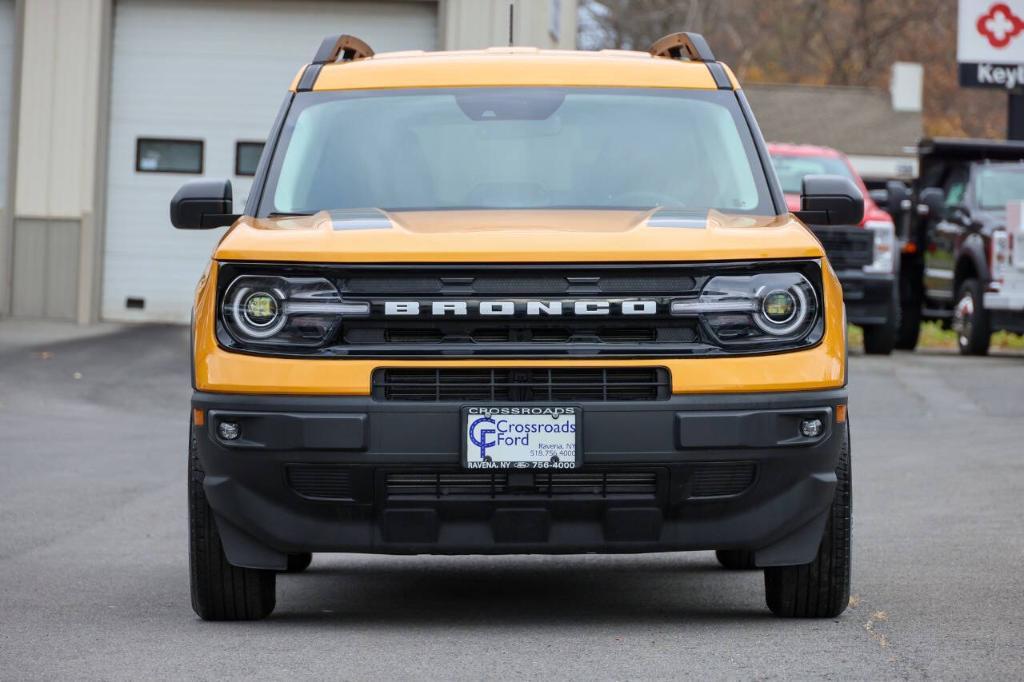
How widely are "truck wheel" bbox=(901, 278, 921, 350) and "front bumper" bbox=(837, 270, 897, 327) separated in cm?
362

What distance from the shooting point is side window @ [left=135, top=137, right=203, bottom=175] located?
21.7 m

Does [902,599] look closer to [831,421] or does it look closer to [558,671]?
[831,421]

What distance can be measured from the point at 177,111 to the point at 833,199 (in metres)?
15.6

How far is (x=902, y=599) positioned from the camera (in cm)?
687

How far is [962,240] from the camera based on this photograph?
21266 millimetres

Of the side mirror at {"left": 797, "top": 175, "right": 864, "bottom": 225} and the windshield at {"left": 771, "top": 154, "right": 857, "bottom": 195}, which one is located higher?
the windshield at {"left": 771, "top": 154, "right": 857, "bottom": 195}

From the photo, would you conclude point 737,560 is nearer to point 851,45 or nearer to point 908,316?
point 908,316

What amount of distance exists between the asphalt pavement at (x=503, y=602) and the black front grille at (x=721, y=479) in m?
0.44

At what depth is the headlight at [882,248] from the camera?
1953 cm

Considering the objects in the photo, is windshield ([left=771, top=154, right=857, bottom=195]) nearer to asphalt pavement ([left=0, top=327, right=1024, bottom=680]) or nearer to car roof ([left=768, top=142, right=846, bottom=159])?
car roof ([left=768, top=142, right=846, bottom=159])

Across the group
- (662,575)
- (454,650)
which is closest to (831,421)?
(454,650)

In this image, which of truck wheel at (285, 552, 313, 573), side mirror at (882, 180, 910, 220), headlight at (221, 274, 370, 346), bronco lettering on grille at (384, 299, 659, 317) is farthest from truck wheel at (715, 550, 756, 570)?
side mirror at (882, 180, 910, 220)

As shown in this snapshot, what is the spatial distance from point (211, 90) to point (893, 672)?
17.2 meters

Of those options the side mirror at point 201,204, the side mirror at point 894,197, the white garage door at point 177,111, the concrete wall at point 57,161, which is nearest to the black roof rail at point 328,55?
the side mirror at point 201,204
